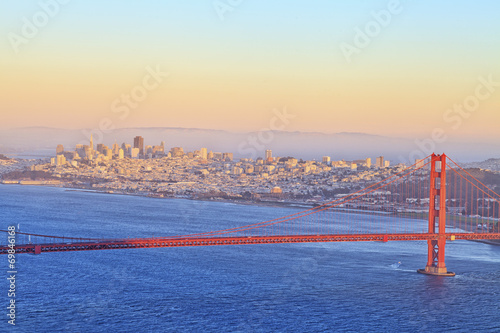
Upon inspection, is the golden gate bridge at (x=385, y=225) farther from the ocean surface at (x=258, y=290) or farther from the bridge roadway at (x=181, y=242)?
the ocean surface at (x=258, y=290)

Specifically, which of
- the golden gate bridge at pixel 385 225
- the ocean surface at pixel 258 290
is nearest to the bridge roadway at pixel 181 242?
the golden gate bridge at pixel 385 225

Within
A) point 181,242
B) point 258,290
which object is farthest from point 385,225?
point 181,242

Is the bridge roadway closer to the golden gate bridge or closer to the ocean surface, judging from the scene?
the golden gate bridge

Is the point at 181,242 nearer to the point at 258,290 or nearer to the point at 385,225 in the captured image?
the point at 258,290

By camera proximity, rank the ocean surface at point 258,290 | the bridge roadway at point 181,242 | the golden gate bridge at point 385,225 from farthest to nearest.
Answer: the golden gate bridge at point 385,225
the bridge roadway at point 181,242
the ocean surface at point 258,290

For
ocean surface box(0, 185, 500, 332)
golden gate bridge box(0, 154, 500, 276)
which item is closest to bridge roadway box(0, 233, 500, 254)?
golden gate bridge box(0, 154, 500, 276)

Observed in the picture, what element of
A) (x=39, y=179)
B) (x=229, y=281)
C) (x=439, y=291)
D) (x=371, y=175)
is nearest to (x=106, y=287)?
(x=229, y=281)

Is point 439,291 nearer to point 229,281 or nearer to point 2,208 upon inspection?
point 229,281
